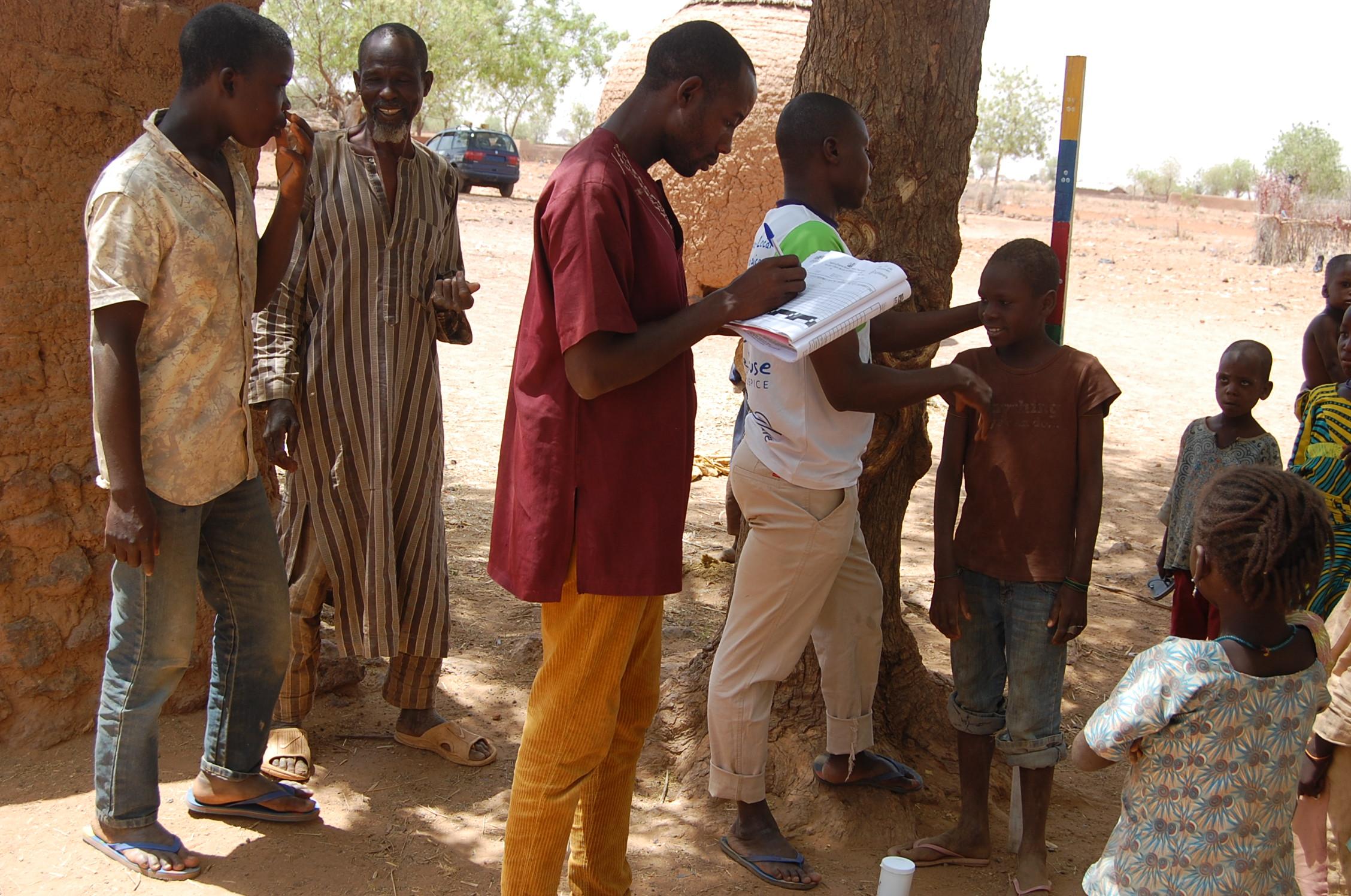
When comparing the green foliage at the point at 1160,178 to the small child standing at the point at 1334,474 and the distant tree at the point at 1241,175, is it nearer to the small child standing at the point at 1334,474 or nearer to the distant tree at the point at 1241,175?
the distant tree at the point at 1241,175

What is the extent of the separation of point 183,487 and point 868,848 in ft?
6.46

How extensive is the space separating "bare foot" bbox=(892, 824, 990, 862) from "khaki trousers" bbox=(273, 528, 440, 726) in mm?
1471

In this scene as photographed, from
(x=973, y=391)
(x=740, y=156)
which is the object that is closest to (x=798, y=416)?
(x=973, y=391)

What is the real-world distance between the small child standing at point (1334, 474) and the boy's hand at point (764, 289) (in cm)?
191

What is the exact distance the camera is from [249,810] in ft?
9.73

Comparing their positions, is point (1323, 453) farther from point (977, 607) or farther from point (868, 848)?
point (868, 848)

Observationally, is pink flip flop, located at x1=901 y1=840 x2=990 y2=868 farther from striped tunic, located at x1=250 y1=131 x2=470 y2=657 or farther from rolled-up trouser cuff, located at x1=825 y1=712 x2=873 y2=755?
striped tunic, located at x1=250 y1=131 x2=470 y2=657

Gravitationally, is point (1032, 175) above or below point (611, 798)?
above

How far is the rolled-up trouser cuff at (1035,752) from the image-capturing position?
108 inches

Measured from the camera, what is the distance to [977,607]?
286 centimetres

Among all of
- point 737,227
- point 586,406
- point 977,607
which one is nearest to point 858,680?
point 977,607

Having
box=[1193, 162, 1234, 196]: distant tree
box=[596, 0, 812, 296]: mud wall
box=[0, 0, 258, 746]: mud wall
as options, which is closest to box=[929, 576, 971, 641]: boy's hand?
box=[0, 0, 258, 746]: mud wall

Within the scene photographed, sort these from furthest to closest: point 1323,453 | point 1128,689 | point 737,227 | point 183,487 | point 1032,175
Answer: point 1032,175 → point 737,227 → point 1323,453 → point 183,487 → point 1128,689

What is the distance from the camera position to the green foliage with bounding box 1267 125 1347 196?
131 ft
